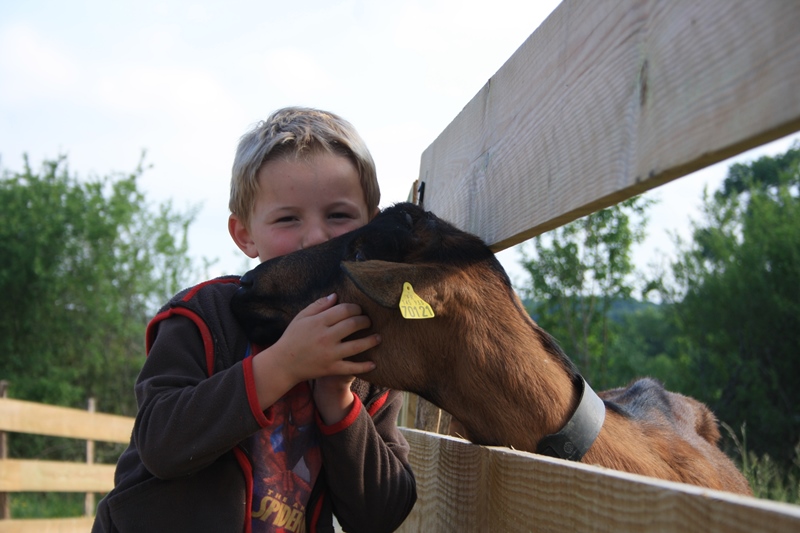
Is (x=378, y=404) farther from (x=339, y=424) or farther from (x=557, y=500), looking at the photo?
(x=557, y=500)

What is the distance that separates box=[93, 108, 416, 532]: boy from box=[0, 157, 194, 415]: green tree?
2108cm

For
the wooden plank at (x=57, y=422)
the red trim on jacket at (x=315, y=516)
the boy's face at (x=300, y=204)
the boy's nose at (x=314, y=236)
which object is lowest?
the wooden plank at (x=57, y=422)

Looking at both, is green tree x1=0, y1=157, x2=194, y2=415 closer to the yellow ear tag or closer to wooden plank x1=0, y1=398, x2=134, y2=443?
wooden plank x1=0, y1=398, x2=134, y2=443

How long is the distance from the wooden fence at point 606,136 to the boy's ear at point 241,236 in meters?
0.92

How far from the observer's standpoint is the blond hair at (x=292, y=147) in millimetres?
2994

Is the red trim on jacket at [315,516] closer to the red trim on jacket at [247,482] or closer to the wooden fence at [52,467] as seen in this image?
the red trim on jacket at [247,482]

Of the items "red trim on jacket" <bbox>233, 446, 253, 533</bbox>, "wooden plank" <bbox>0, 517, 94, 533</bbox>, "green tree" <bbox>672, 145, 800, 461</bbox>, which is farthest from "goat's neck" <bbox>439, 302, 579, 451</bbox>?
"green tree" <bbox>672, 145, 800, 461</bbox>

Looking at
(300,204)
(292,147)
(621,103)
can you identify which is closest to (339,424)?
(300,204)

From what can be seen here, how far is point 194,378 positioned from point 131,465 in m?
0.37

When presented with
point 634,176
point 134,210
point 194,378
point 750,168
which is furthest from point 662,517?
point 750,168

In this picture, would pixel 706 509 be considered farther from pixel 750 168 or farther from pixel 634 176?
pixel 750 168

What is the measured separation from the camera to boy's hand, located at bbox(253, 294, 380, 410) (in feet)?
7.52

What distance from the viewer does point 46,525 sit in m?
9.35

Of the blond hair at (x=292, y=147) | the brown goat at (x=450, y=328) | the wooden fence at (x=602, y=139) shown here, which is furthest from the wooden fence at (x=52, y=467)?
the wooden fence at (x=602, y=139)
